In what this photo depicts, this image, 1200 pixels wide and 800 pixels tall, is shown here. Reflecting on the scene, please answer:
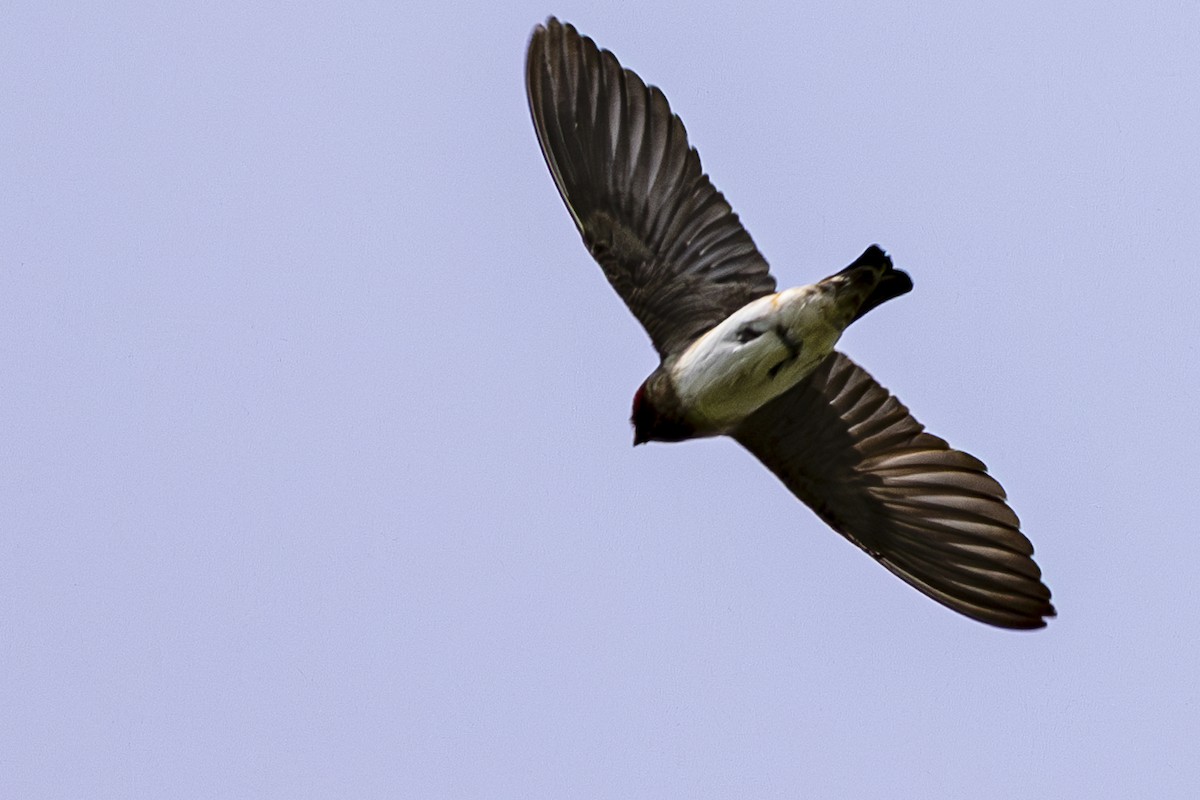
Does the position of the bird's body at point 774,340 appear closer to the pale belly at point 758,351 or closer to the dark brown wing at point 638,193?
the pale belly at point 758,351

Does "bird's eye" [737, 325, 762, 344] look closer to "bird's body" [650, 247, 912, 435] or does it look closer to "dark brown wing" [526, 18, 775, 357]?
"bird's body" [650, 247, 912, 435]

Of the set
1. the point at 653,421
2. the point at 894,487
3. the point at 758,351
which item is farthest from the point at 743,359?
the point at 894,487

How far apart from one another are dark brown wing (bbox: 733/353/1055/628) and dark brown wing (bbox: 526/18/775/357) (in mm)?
565

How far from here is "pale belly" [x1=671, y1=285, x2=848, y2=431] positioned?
26.0 ft

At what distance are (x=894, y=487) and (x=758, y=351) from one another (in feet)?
3.21

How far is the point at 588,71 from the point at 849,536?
241 centimetres

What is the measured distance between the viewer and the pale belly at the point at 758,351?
792cm

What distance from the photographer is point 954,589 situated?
809cm

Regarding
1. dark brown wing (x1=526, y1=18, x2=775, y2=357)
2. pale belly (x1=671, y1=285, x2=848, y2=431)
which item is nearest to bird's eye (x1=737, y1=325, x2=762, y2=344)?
pale belly (x1=671, y1=285, x2=848, y2=431)

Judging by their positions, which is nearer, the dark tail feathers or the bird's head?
the dark tail feathers

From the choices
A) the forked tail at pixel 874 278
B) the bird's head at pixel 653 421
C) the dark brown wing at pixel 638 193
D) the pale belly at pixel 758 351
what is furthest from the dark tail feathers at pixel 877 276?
the bird's head at pixel 653 421

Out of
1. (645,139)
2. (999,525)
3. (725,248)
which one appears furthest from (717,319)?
(999,525)

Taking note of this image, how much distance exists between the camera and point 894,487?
8375mm

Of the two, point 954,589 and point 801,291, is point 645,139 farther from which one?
point 954,589
